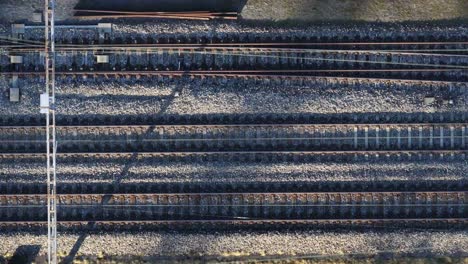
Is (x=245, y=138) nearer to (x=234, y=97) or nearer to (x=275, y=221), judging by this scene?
(x=234, y=97)

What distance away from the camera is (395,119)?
20.4m

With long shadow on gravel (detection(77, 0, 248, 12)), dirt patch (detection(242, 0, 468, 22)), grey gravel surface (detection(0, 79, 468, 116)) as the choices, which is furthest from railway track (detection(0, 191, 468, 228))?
long shadow on gravel (detection(77, 0, 248, 12))

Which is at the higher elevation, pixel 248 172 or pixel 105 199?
pixel 248 172

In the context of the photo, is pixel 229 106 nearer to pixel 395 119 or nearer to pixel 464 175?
pixel 395 119

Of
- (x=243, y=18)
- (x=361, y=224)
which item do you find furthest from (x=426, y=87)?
(x=243, y=18)

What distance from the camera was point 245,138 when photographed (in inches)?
802

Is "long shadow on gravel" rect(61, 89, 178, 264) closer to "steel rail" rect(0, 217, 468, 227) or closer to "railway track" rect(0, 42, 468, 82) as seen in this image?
"steel rail" rect(0, 217, 468, 227)

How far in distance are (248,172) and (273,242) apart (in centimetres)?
263

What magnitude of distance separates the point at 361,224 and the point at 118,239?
Result: 863 centimetres

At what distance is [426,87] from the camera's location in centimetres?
2030

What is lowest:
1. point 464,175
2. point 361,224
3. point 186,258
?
point 186,258

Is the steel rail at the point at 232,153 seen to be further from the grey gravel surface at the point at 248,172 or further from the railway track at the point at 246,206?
the railway track at the point at 246,206

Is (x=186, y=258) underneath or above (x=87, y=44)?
underneath

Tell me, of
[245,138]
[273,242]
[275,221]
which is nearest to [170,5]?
[245,138]
